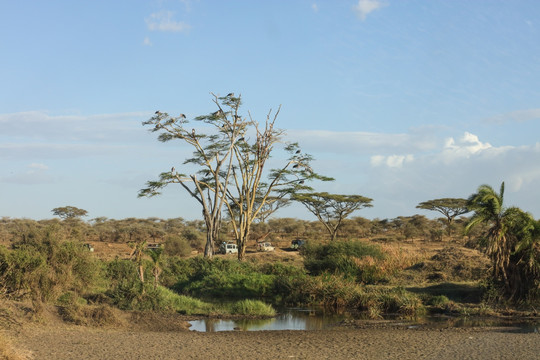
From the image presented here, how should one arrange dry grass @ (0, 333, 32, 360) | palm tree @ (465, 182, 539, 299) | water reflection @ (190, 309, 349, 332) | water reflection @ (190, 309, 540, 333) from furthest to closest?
palm tree @ (465, 182, 539, 299)
water reflection @ (190, 309, 349, 332)
water reflection @ (190, 309, 540, 333)
dry grass @ (0, 333, 32, 360)

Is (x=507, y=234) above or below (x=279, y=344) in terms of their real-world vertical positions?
above

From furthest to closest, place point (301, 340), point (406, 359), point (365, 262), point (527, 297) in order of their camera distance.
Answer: point (365, 262)
point (527, 297)
point (301, 340)
point (406, 359)

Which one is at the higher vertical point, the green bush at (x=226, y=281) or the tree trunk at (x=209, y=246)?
the tree trunk at (x=209, y=246)

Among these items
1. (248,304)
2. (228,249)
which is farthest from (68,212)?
(248,304)

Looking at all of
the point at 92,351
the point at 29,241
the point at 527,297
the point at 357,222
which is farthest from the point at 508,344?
the point at 357,222

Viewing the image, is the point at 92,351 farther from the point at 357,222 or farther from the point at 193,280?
the point at 357,222

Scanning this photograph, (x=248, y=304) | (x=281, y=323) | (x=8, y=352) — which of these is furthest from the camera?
(x=248, y=304)

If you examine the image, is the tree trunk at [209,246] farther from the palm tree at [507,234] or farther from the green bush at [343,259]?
the palm tree at [507,234]

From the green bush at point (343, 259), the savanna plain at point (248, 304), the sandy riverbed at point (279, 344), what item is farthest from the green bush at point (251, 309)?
the green bush at point (343, 259)

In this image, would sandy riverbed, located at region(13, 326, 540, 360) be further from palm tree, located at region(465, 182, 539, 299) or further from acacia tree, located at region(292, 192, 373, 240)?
acacia tree, located at region(292, 192, 373, 240)

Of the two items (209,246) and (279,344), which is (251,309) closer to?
(279,344)

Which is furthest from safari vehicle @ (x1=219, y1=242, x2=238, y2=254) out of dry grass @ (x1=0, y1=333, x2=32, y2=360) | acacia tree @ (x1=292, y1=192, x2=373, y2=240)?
dry grass @ (x1=0, y1=333, x2=32, y2=360)

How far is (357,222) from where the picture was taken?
233 feet

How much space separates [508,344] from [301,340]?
473cm
